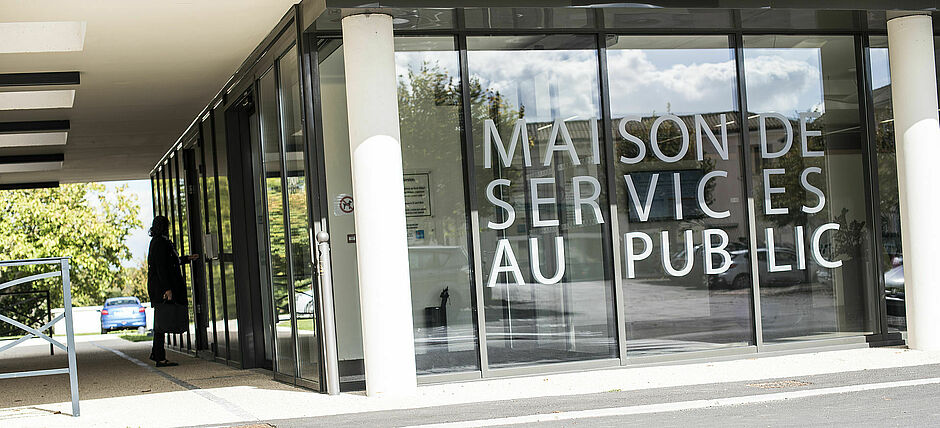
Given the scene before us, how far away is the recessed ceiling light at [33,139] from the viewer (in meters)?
13.4

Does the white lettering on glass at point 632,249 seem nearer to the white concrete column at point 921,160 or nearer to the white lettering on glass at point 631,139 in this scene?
the white lettering on glass at point 631,139

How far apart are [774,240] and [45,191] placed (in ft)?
94.2

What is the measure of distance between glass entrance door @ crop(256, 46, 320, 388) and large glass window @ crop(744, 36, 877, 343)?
405cm

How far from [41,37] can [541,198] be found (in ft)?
14.2

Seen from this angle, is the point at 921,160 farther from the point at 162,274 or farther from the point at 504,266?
the point at 162,274

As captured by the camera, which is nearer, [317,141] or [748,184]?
[317,141]

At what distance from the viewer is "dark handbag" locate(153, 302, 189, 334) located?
38.1 ft

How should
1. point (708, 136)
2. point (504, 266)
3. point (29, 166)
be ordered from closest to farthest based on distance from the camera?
point (504, 266) → point (708, 136) → point (29, 166)

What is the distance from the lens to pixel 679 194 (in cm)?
890

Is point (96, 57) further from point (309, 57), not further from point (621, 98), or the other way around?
point (621, 98)

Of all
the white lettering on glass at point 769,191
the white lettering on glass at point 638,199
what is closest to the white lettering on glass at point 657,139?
the white lettering on glass at point 638,199

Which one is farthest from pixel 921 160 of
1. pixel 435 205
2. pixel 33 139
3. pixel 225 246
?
pixel 33 139

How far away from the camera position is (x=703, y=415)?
608cm

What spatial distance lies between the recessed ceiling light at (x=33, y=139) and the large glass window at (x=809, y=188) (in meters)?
9.34
